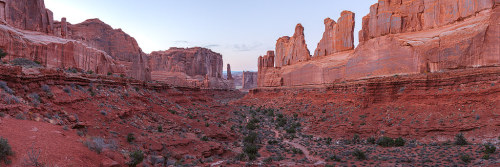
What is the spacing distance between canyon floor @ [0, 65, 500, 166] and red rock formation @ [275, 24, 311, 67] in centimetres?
2114

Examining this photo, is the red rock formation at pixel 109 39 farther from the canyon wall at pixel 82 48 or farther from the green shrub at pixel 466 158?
the green shrub at pixel 466 158

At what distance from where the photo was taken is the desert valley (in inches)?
383

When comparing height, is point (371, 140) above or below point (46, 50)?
below

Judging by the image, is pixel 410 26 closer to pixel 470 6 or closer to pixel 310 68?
pixel 470 6

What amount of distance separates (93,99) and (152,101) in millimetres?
7049

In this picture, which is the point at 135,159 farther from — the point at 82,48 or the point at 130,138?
the point at 82,48

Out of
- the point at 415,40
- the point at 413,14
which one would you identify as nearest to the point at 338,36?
the point at 413,14

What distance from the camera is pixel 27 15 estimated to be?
2906 cm

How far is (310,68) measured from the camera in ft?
145

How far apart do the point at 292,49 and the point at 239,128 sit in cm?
3385

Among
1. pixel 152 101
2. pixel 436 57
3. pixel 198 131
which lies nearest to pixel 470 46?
pixel 436 57

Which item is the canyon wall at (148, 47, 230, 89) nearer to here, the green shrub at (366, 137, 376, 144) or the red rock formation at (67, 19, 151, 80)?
the red rock formation at (67, 19, 151, 80)

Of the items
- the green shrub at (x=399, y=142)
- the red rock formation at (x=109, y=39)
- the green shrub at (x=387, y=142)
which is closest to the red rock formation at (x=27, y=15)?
the red rock formation at (x=109, y=39)

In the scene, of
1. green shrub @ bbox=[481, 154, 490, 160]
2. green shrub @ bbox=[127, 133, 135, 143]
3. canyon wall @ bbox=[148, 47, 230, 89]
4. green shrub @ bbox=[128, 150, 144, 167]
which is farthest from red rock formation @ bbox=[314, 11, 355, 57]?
canyon wall @ bbox=[148, 47, 230, 89]
